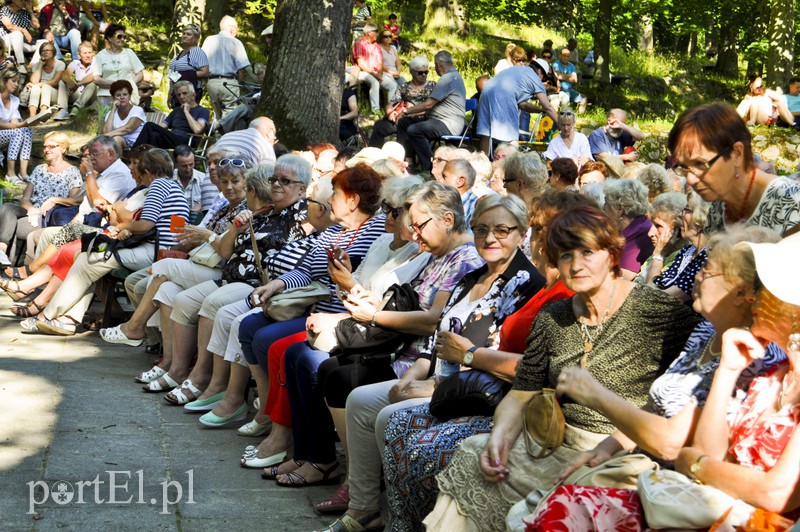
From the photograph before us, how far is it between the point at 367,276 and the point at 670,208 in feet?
6.57

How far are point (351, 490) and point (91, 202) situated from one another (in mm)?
5916

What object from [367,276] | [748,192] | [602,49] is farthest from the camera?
[602,49]

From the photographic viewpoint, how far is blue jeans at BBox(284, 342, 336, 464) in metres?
5.30

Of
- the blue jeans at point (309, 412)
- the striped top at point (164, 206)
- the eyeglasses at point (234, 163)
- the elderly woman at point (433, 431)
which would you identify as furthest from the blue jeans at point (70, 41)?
the elderly woman at point (433, 431)

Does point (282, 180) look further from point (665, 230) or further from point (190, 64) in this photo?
point (190, 64)

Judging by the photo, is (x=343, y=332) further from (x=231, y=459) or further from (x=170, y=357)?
(x=170, y=357)

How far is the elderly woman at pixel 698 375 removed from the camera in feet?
10.2

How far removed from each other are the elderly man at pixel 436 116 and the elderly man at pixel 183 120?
273 centimetres

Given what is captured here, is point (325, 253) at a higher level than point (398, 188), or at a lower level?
lower

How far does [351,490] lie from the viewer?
4.70 metres

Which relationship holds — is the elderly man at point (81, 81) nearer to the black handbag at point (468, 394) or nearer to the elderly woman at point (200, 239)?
the elderly woman at point (200, 239)

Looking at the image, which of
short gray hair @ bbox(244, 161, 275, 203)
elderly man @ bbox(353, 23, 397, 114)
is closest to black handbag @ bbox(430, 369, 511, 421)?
short gray hair @ bbox(244, 161, 275, 203)

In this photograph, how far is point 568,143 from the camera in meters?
11.6

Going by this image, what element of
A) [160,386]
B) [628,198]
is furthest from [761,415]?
[160,386]
